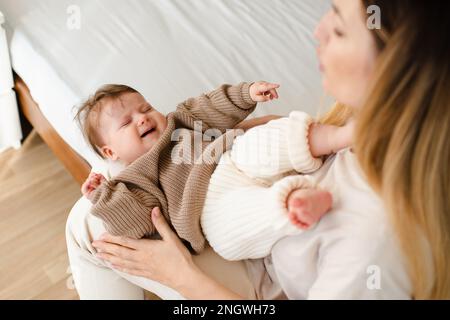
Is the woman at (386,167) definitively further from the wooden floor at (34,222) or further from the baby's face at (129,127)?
the wooden floor at (34,222)

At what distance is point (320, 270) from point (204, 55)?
0.80 metres

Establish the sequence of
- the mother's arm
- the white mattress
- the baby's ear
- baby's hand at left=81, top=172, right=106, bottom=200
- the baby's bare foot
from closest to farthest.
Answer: the baby's bare foot → the mother's arm → baby's hand at left=81, top=172, right=106, bottom=200 → the baby's ear → the white mattress

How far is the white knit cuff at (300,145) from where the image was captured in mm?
823

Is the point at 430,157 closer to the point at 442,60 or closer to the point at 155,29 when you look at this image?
the point at 442,60

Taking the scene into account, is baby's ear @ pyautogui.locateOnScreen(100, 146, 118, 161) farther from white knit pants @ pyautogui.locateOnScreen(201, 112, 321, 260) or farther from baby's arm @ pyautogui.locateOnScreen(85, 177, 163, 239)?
white knit pants @ pyautogui.locateOnScreen(201, 112, 321, 260)

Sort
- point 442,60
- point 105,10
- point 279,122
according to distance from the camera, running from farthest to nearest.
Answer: point 105,10 → point 279,122 → point 442,60

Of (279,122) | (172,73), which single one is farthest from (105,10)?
(279,122)

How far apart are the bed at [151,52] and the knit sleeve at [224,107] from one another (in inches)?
7.9

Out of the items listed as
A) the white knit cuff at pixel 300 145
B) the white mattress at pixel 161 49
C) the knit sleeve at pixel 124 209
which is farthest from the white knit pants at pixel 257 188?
the white mattress at pixel 161 49

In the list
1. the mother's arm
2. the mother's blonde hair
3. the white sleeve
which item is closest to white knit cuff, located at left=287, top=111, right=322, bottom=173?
the white sleeve

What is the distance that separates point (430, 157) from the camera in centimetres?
66

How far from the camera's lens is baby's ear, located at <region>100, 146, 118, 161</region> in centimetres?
110

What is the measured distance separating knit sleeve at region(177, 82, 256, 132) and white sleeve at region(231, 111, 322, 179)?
0.19m

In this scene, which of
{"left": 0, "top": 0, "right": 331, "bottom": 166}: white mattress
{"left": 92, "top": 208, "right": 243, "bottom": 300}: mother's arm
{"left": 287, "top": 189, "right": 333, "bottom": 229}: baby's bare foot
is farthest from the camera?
{"left": 0, "top": 0, "right": 331, "bottom": 166}: white mattress
